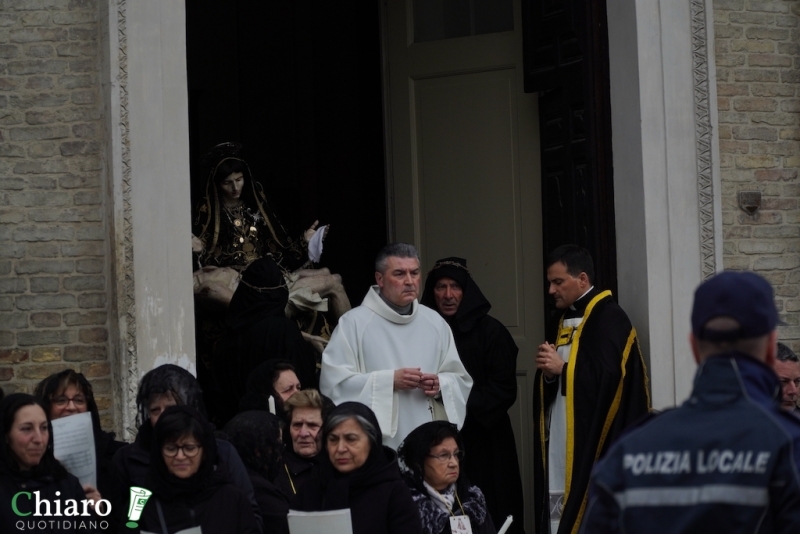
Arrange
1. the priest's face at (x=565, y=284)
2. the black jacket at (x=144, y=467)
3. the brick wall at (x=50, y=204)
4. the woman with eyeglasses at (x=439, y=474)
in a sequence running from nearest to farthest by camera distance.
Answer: the black jacket at (x=144, y=467) < the woman with eyeglasses at (x=439, y=474) < the priest's face at (x=565, y=284) < the brick wall at (x=50, y=204)

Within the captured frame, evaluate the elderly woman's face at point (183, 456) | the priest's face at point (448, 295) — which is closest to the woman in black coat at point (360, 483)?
the elderly woman's face at point (183, 456)

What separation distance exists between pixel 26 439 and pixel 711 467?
287 cm

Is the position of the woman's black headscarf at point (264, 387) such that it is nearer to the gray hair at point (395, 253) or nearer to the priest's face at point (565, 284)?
the gray hair at point (395, 253)

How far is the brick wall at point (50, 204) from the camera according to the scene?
21.7 ft

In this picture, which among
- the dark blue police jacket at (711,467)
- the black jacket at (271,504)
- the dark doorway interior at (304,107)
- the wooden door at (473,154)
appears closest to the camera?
the dark blue police jacket at (711,467)

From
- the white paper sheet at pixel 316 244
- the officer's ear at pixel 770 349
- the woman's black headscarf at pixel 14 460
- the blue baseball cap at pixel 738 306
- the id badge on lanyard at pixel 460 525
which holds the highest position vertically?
the white paper sheet at pixel 316 244

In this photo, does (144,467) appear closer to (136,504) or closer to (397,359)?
(136,504)

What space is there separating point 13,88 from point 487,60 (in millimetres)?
3336

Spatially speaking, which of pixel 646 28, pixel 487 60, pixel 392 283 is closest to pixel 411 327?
pixel 392 283

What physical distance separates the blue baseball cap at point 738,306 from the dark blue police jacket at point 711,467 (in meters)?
0.05

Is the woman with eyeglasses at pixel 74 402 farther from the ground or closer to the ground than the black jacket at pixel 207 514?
farther from the ground

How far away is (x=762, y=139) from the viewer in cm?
752

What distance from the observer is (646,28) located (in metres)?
7.32

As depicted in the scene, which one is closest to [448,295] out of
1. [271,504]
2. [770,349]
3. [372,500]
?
[271,504]
